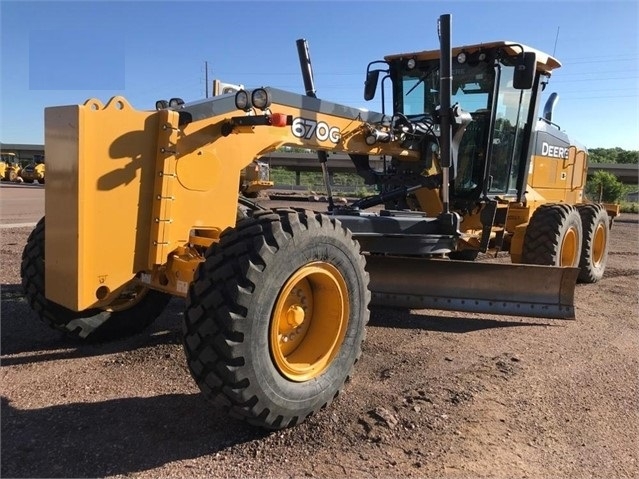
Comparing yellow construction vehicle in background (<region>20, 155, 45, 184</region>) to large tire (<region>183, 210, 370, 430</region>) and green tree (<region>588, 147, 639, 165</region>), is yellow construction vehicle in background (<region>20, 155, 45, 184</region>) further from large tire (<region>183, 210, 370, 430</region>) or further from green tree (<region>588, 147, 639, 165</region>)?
green tree (<region>588, 147, 639, 165</region>)

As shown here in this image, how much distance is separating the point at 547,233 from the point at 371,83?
2.87 m

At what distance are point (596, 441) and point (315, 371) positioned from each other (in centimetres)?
177

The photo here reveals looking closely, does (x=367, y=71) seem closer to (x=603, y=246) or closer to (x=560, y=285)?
(x=560, y=285)

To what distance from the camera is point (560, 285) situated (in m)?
5.54

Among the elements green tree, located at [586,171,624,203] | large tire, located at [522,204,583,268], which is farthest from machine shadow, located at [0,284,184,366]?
green tree, located at [586,171,624,203]

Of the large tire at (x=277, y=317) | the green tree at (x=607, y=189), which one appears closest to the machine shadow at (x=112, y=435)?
the large tire at (x=277, y=317)

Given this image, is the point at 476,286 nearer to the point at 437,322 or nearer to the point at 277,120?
the point at 437,322

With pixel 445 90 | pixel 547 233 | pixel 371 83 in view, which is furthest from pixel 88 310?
pixel 547 233

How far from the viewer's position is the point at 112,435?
122 inches

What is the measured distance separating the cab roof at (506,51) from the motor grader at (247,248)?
2.91 feet

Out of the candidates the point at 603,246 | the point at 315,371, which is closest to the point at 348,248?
the point at 315,371

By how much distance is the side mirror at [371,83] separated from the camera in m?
6.59

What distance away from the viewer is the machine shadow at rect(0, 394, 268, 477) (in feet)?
9.18

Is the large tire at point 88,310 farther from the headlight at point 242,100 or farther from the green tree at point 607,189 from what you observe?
the green tree at point 607,189
